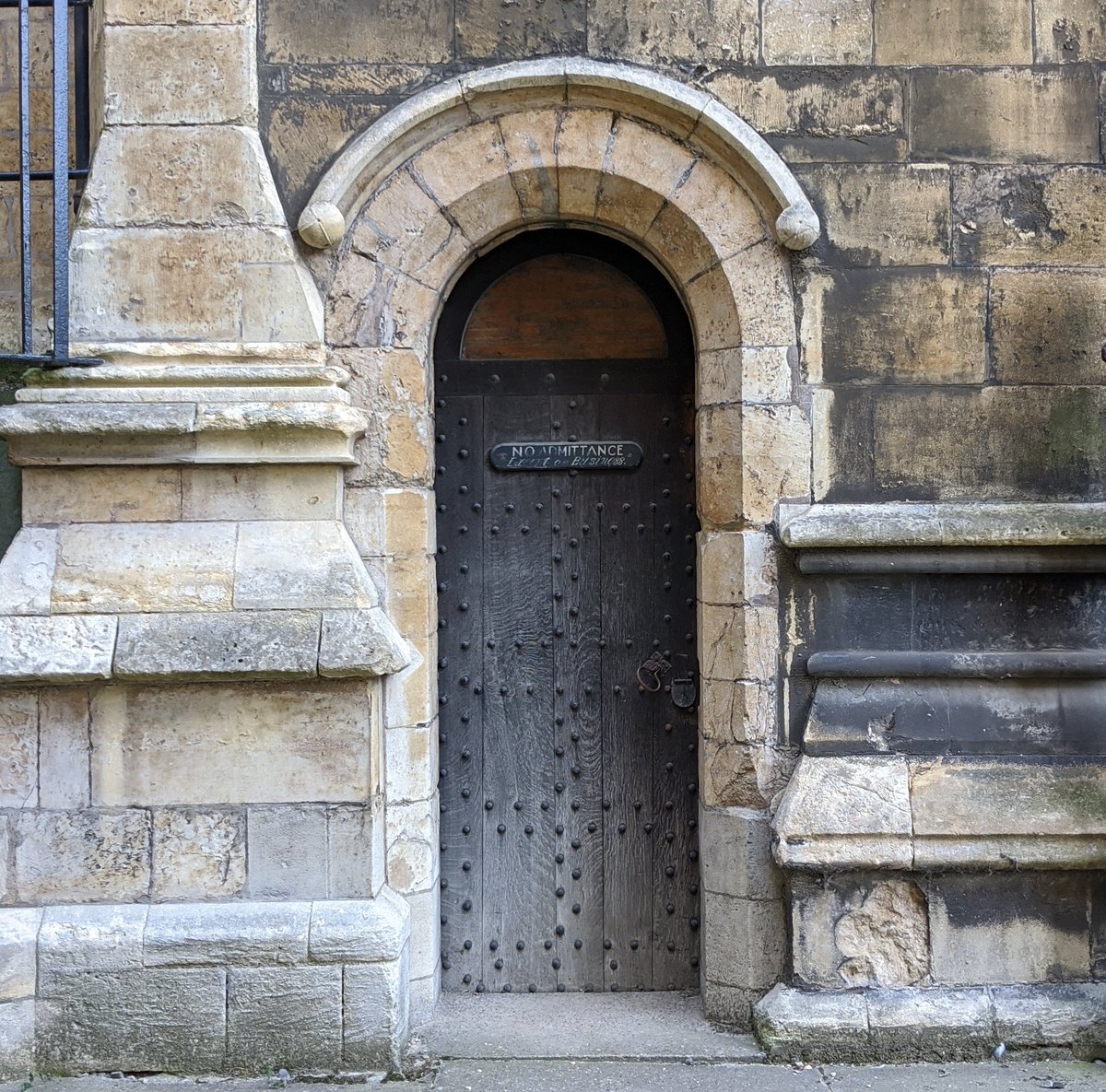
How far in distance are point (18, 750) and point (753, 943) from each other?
244 centimetres

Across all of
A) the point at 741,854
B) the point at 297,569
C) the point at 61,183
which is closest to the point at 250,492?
the point at 297,569

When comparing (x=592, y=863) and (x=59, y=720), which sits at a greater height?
(x=59, y=720)

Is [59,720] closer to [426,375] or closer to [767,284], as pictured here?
[426,375]

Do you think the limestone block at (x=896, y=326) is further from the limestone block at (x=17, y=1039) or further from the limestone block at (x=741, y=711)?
the limestone block at (x=17, y=1039)

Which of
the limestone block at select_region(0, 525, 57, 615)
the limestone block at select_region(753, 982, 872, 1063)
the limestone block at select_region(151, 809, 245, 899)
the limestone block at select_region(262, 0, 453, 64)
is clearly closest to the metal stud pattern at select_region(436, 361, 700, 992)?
the limestone block at select_region(753, 982, 872, 1063)

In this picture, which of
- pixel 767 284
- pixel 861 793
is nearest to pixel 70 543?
pixel 767 284

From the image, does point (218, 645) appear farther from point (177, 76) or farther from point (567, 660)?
point (177, 76)

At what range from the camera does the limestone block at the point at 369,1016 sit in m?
3.57

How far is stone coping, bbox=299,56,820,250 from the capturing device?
3.73 metres

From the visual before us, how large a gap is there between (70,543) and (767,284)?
240 cm

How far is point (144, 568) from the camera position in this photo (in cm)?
364

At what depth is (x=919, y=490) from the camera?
3828 mm

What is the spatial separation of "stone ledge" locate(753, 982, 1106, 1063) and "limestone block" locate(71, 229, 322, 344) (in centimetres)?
281

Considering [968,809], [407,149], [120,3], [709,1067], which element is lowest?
[709,1067]
